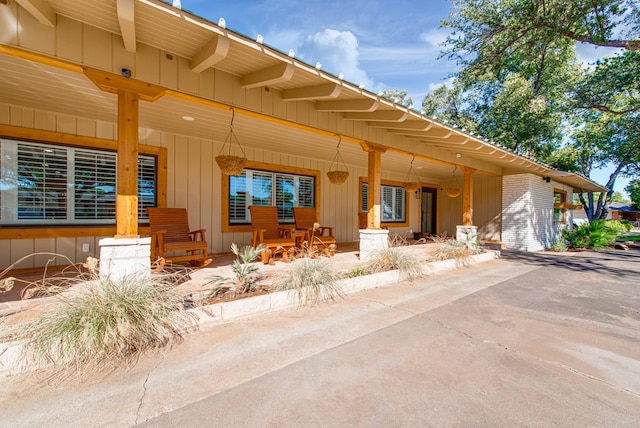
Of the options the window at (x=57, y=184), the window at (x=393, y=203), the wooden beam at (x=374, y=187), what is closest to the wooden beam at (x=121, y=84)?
the window at (x=57, y=184)

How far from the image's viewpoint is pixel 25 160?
420cm

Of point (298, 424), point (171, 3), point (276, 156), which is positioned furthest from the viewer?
point (276, 156)

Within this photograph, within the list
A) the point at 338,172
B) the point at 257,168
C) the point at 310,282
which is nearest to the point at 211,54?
the point at 310,282

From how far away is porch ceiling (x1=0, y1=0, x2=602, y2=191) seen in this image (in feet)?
7.75

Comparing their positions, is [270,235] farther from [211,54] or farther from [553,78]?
[553,78]

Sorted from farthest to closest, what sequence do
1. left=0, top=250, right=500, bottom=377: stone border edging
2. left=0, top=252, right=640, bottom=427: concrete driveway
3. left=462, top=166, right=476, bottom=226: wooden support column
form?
left=462, top=166, right=476, bottom=226: wooden support column, left=0, top=250, right=500, bottom=377: stone border edging, left=0, top=252, right=640, bottom=427: concrete driveway

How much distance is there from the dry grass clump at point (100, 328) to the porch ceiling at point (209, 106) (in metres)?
2.06

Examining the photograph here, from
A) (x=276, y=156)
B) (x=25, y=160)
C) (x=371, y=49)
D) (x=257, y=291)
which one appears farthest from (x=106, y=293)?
(x=371, y=49)

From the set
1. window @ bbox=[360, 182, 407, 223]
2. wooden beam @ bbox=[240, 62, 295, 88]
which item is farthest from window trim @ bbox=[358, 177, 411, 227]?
wooden beam @ bbox=[240, 62, 295, 88]

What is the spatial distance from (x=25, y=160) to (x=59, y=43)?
9.31ft

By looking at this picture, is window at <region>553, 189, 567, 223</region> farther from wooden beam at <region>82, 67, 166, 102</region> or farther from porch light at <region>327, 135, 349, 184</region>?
wooden beam at <region>82, 67, 166, 102</region>

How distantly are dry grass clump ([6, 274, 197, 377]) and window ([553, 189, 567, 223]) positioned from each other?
12.1 meters

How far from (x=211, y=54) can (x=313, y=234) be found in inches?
157

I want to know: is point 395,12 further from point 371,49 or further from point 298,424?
point 298,424
